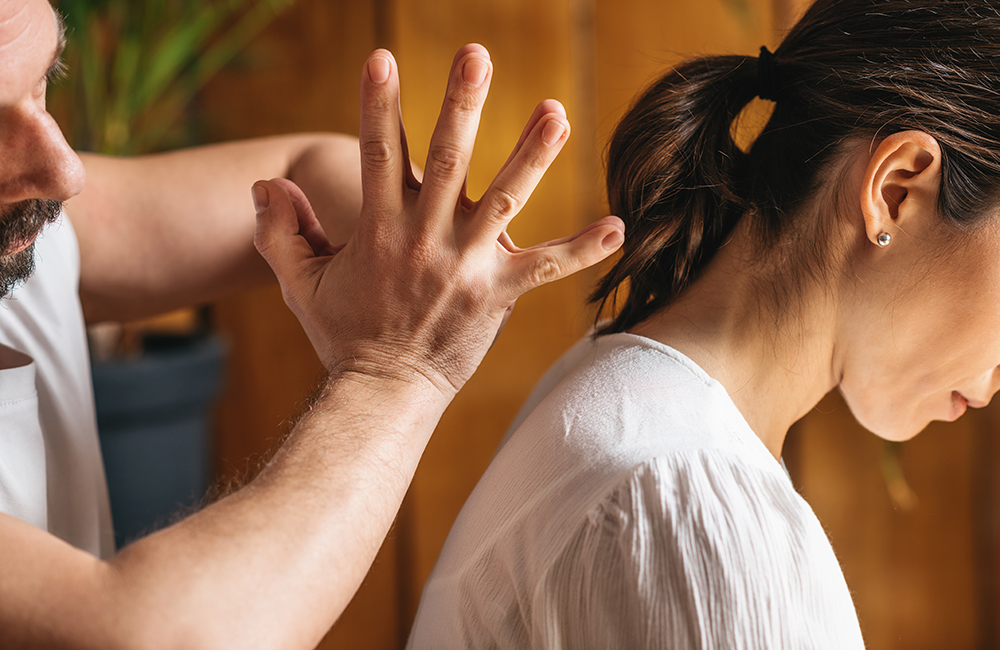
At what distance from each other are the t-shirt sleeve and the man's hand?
7.5 inches

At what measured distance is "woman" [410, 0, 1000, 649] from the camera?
0.65 m

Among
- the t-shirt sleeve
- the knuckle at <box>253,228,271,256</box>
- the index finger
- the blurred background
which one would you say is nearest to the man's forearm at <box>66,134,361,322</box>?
the knuckle at <box>253,228,271,256</box>

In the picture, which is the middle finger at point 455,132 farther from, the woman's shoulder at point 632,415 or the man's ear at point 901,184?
the man's ear at point 901,184

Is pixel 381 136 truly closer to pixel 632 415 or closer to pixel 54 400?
pixel 632 415

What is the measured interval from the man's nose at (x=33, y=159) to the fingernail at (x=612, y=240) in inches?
20.4

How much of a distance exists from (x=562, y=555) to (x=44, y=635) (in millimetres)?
394

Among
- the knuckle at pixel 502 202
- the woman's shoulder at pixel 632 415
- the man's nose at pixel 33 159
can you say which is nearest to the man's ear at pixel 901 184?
the woman's shoulder at pixel 632 415

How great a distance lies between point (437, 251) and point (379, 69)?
0.16 metres

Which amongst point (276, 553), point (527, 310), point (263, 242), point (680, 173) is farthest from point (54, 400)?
point (527, 310)

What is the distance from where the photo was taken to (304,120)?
2031 millimetres

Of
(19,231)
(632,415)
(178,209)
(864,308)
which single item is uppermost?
(178,209)

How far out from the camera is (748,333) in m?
0.84

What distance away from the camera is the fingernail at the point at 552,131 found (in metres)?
0.66

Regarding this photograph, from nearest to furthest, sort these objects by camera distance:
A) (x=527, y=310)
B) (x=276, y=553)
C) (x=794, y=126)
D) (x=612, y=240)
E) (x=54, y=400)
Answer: (x=276, y=553), (x=612, y=240), (x=794, y=126), (x=54, y=400), (x=527, y=310)
